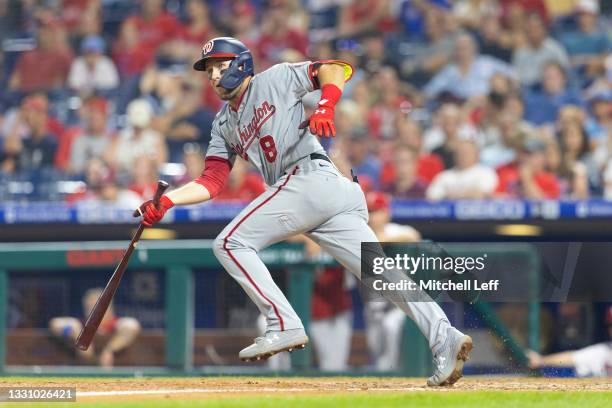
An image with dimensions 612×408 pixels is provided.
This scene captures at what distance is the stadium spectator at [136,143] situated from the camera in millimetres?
11117

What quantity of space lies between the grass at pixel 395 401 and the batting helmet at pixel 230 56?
4.87ft

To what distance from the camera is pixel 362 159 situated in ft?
34.6

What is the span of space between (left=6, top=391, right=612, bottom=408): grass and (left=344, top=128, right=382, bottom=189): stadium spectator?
5002 millimetres

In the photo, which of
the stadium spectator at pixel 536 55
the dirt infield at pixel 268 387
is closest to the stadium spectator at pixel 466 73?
the stadium spectator at pixel 536 55

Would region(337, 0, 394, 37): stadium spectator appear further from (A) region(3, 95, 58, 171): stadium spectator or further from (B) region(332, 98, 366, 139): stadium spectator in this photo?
(A) region(3, 95, 58, 171): stadium spectator

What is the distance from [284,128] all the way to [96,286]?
3.94 meters

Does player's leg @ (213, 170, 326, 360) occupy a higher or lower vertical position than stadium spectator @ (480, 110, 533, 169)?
lower

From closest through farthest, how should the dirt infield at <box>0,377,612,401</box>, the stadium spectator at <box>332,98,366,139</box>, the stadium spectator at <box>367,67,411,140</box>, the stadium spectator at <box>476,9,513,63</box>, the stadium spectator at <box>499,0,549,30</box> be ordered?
the dirt infield at <box>0,377,612,401</box> → the stadium spectator at <box>332,98,366,139</box> → the stadium spectator at <box>367,67,411,140</box> → the stadium spectator at <box>476,9,513,63</box> → the stadium spectator at <box>499,0,549,30</box>

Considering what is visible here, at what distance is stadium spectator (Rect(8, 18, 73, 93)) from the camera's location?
1275cm

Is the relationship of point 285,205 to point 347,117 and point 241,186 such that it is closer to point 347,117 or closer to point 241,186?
point 241,186

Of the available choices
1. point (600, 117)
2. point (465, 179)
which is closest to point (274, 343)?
point (465, 179)

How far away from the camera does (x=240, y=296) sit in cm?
884

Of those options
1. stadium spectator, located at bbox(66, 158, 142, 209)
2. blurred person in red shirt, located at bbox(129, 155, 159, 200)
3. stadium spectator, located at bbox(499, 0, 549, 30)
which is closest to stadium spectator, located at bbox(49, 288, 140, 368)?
stadium spectator, located at bbox(66, 158, 142, 209)

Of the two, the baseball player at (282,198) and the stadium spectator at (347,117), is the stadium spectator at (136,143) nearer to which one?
the stadium spectator at (347,117)
